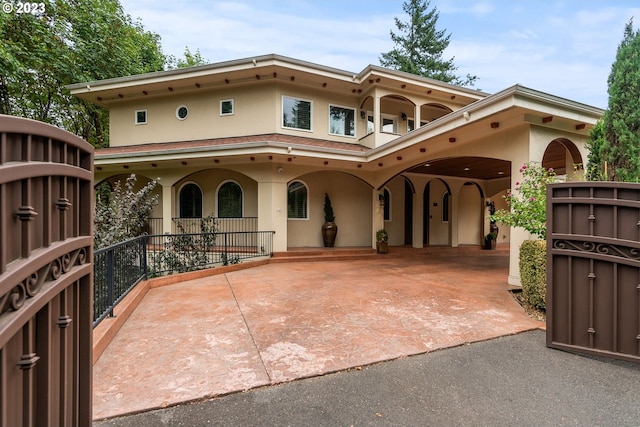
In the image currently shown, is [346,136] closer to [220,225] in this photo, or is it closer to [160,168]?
[220,225]

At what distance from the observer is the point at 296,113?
1055 cm

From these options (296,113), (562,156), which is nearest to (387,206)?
(296,113)

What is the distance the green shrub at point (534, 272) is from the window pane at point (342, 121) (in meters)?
7.74

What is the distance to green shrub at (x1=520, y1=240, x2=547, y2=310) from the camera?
174 inches

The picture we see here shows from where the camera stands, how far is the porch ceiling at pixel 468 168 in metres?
8.48

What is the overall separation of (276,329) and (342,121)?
30.1 feet

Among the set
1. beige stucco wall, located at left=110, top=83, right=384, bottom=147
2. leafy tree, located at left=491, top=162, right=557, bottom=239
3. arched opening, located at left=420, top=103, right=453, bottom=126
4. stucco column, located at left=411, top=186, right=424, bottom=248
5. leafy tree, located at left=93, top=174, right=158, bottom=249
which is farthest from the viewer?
arched opening, located at left=420, top=103, right=453, bottom=126

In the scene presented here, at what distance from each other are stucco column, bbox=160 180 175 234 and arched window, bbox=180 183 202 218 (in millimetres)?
854

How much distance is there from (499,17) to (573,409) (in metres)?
11.9

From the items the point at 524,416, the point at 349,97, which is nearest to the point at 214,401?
the point at 524,416

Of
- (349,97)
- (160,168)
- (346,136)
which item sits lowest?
(160,168)

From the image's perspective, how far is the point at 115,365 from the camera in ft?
9.36

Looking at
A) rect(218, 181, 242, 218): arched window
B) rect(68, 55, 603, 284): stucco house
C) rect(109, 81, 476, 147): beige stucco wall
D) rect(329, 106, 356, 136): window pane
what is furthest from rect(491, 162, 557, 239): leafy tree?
rect(218, 181, 242, 218): arched window

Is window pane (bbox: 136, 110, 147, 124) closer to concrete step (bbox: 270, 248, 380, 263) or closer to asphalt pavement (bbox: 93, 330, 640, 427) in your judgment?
concrete step (bbox: 270, 248, 380, 263)
